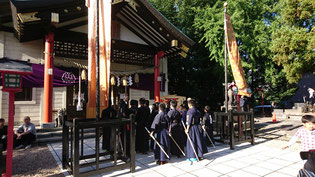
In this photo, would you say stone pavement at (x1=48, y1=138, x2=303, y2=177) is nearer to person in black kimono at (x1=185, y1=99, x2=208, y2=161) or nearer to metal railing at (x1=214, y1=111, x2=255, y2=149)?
person in black kimono at (x1=185, y1=99, x2=208, y2=161)

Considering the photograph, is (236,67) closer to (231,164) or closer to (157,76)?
(231,164)

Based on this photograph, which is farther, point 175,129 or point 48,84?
point 48,84

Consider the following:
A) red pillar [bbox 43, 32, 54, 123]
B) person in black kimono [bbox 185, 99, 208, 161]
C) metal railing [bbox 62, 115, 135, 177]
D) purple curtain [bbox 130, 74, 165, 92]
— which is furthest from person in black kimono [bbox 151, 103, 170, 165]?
purple curtain [bbox 130, 74, 165, 92]

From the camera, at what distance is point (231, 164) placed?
5051 mm

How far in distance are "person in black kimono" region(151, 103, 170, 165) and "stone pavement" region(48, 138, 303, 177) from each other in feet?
0.76

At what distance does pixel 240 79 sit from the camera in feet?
24.8

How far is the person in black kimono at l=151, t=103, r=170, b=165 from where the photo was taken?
5.19m

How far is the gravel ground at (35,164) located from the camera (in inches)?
177

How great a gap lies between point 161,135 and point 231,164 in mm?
2092

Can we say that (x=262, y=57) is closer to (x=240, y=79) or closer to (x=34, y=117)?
(x=240, y=79)

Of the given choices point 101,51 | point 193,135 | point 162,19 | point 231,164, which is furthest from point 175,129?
point 162,19

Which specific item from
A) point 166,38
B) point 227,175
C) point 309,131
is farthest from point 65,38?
point 309,131

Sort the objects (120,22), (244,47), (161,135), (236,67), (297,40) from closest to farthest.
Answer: (161,135) → (236,67) → (297,40) → (120,22) → (244,47)

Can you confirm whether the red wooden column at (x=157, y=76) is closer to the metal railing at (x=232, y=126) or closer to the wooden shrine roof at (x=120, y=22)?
the wooden shrine roof at (x=120, y=22)
